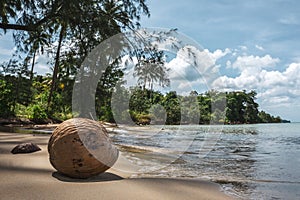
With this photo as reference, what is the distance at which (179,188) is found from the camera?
290 cm

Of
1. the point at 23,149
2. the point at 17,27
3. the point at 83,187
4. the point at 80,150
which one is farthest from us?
the point at 17,27

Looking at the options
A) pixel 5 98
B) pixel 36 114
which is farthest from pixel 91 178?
pixel 36 114

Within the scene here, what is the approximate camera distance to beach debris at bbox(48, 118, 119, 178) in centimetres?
288

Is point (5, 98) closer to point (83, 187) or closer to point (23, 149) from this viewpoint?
point (23, 149)

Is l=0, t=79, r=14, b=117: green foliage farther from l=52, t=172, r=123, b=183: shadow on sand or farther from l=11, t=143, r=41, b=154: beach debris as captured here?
l=52, t=172, r=123, b=183: shadow on sand

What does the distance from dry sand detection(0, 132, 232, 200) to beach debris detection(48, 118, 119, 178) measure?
0.34 feet

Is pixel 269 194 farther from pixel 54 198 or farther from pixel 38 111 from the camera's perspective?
pixel 38 111

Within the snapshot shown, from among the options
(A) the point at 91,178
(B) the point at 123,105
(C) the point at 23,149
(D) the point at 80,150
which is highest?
(B) the point at 123,105

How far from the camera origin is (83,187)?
8.57 ft

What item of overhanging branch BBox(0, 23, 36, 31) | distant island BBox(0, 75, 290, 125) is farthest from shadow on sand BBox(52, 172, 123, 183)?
overhanging branch BBox(0, 23, 36, 31)

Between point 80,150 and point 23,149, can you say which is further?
point 23,149

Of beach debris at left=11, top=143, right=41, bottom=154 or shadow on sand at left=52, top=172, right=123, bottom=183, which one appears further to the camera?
beach debris at left=11, top=143, right=41, bottom=154

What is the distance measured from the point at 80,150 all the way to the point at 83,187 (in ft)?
1.35

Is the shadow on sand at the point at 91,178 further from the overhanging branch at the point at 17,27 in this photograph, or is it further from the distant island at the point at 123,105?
the overhanging branch at the point at 17,27
